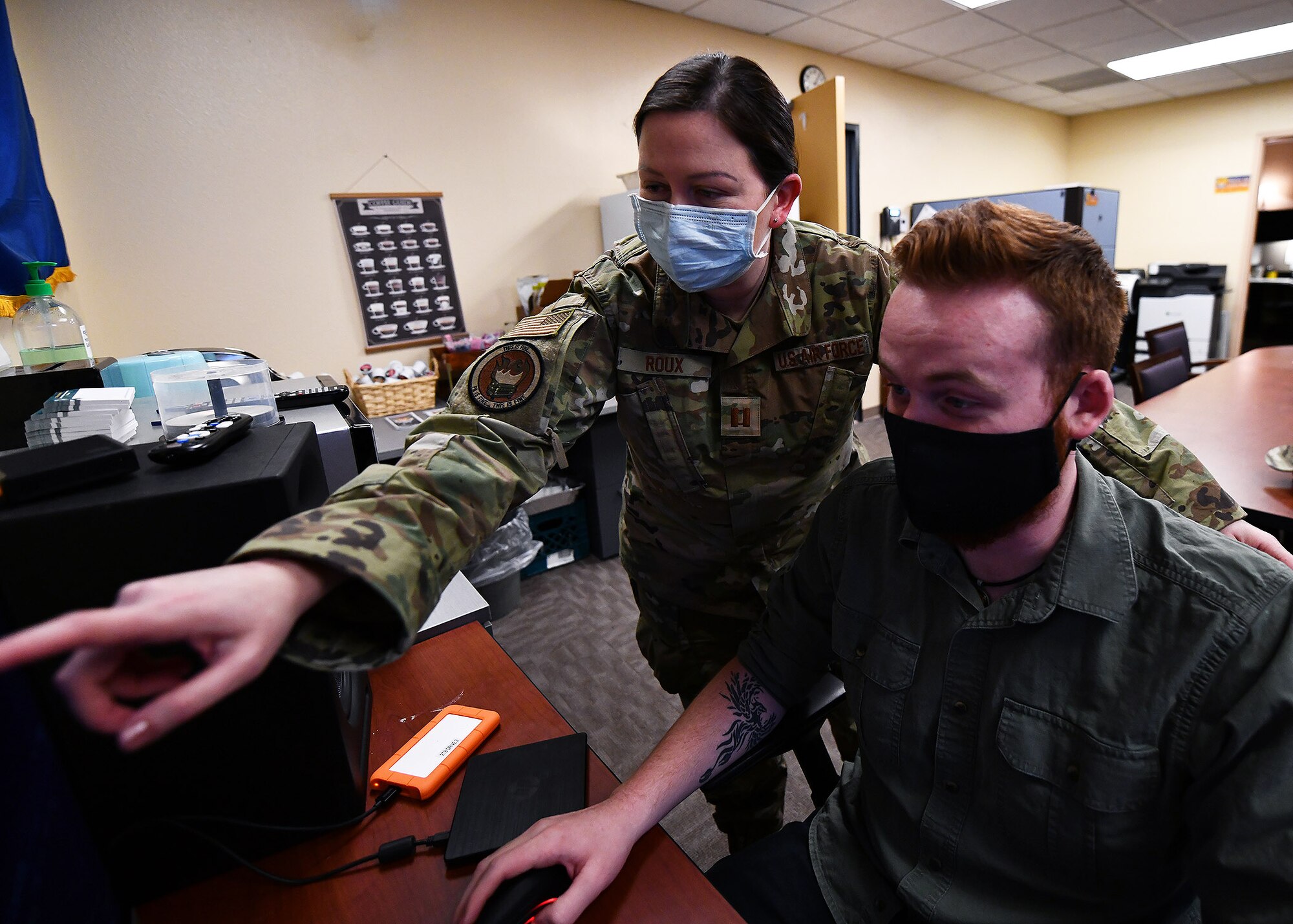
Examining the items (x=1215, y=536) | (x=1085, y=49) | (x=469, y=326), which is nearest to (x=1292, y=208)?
(x=1085, y=49)

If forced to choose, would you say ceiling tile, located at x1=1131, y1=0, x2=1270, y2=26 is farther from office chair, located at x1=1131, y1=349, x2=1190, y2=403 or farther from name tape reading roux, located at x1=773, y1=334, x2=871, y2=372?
name tape reading roux, located at x1=773, y1=334, x2=871, y2=372

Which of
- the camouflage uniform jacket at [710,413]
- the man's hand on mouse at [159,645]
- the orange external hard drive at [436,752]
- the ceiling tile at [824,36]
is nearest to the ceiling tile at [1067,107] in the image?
the ceiling tile at [824,36]

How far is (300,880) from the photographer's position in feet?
2.28

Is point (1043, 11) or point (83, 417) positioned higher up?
point (1043, 11)

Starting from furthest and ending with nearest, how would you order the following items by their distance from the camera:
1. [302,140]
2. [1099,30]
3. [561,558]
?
[1099,30]
[561,558]
[302,140]

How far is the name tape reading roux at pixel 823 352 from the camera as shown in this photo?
3.88 feet

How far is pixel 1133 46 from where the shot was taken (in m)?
4.91

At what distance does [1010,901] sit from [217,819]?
88 cm

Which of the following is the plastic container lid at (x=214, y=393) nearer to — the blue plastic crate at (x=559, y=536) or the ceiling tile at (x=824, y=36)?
the blue plastic crate at (x=559, y=536)

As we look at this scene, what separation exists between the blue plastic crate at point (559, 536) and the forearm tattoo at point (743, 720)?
1989mm

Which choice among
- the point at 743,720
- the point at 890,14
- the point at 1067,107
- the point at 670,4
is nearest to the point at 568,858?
the point at 743,720

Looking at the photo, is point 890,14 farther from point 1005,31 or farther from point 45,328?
point 45,328

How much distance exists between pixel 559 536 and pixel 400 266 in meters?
1.37

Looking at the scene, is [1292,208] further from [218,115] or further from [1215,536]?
[218,115]
